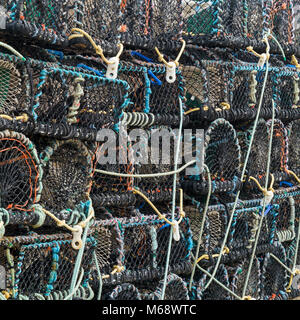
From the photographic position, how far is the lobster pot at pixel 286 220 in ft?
14.6

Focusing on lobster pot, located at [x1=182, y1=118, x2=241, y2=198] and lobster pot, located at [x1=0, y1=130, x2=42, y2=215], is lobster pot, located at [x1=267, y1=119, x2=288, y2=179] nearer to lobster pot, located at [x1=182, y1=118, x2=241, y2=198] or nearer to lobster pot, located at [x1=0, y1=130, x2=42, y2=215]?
lobster pot, located at [x1=182, y1=118, x2=241, y2=198]

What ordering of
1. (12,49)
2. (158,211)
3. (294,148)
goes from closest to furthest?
(12,49), (158,211), (294,148)

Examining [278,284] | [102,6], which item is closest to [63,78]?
[102,6]

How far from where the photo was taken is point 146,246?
3.54 metres

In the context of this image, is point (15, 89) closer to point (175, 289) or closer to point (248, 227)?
point (175, 289)

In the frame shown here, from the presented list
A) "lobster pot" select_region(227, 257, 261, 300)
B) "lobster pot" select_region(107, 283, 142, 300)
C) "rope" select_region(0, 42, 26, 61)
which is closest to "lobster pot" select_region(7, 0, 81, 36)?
"rope" select_region(0, 42, 26, 61)

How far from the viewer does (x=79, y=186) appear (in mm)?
3098

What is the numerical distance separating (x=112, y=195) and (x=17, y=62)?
0.90 m

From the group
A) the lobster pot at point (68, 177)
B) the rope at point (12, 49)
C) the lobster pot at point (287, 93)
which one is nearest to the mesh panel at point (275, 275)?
the lobster pot at point (287, 93)

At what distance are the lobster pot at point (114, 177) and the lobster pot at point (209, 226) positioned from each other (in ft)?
2.12

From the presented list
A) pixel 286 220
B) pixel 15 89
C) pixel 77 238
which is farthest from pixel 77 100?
pixel 286 220

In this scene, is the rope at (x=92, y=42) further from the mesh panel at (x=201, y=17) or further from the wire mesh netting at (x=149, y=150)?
the mesh panel at (x=201, y=17)

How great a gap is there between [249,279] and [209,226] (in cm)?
54

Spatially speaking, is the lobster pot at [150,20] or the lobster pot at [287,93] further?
the lobster pot at [287,93]
